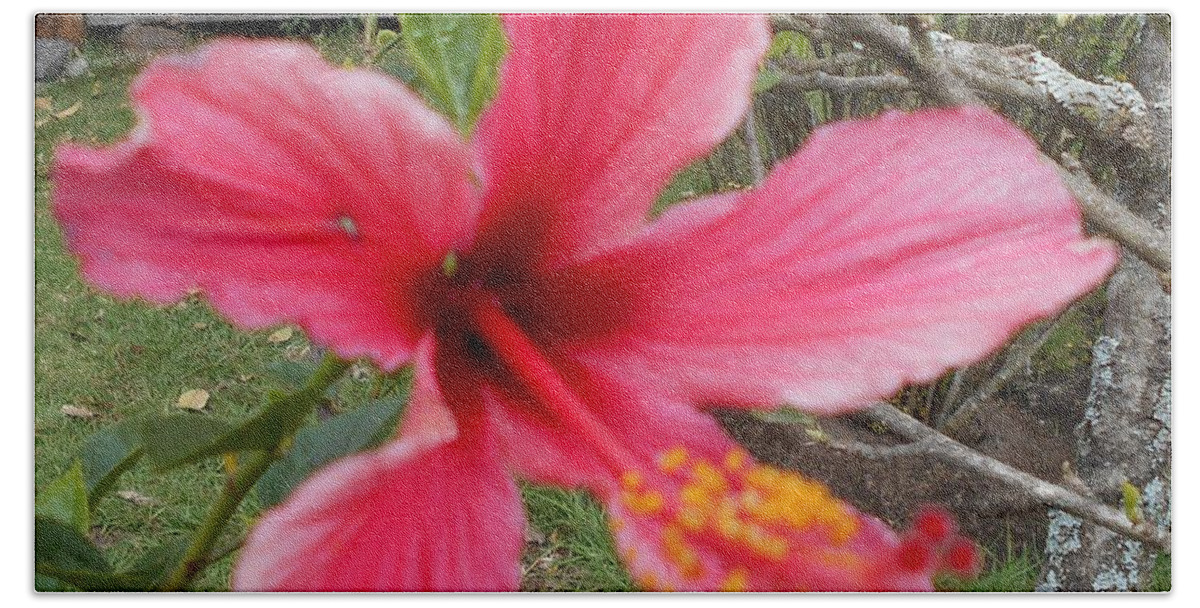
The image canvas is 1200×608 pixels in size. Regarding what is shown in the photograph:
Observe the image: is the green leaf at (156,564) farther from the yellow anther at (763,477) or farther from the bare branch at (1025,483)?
the bare branch at (1025,483)

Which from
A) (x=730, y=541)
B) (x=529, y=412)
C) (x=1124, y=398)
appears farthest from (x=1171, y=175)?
(x=529, y=412)

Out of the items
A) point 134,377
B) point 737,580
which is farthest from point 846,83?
point 134,377

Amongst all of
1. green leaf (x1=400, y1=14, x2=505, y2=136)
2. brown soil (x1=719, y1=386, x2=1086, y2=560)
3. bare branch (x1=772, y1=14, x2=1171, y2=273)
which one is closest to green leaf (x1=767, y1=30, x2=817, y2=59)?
bare branch (x1=772, y1=14, x2=1171, y2=273)

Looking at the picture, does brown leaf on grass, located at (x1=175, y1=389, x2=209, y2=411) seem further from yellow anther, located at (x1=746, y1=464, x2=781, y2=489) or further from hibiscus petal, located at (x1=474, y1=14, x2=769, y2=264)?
yellow anther, located at (x1=746, y1=464, x2=781, y2=489)

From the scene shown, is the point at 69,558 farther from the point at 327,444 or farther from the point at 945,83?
the point at 945,83

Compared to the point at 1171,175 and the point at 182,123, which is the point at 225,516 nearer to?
the point at 182,123
